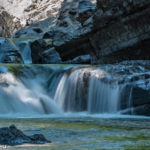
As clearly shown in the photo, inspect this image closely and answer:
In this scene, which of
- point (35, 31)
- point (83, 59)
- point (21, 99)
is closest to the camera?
point (21, 99)

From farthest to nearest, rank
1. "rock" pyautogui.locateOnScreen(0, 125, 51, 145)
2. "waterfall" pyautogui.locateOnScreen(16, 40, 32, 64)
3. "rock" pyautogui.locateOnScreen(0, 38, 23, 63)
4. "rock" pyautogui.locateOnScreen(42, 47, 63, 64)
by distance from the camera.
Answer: "waterfall" pyautogui.locateOnScreen(16, 40, 32, 64), "rock" pyautogui.locateOnScreen(42, 47, 63, 64), "rock" pyautogui.locateOnScreen(0, 38, 23, 63), "rock" pyautogui.locateOnScreen(0, 125, 51, 145)

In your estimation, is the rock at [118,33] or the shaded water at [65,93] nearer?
the shaded water at [65,93]

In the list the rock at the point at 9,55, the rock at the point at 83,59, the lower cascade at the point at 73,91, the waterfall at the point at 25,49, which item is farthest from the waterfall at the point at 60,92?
the waterfall at the point at 25,49

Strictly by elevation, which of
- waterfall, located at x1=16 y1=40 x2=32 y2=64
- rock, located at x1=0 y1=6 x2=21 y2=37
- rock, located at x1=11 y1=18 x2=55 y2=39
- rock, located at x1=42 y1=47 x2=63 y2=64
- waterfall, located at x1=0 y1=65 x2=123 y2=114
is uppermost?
rock, located at x1=0 y1=6 x2=21 y2=37

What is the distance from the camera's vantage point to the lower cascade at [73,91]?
13359 mm

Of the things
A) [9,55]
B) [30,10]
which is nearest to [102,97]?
[9,55]

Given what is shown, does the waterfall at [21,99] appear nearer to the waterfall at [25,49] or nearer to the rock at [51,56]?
the rock at [51,56]

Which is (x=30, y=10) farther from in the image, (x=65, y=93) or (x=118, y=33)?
(x=65, y=93)

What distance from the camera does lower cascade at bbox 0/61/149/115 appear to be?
13.4 m

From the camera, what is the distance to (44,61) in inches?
985

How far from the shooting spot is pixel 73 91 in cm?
1521

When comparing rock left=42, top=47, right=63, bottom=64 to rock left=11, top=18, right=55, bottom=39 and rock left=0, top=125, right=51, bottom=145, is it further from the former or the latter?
rock left=0, top=125, right=51, bottom=145

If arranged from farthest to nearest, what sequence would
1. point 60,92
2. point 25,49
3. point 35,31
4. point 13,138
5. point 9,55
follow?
point 35,31, point 25,49, point 9,55, point 60,92, point 13,138

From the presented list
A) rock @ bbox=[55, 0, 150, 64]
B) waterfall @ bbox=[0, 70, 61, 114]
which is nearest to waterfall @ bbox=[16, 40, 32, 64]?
rock @ bbox=[55, 0, 150, 64]
